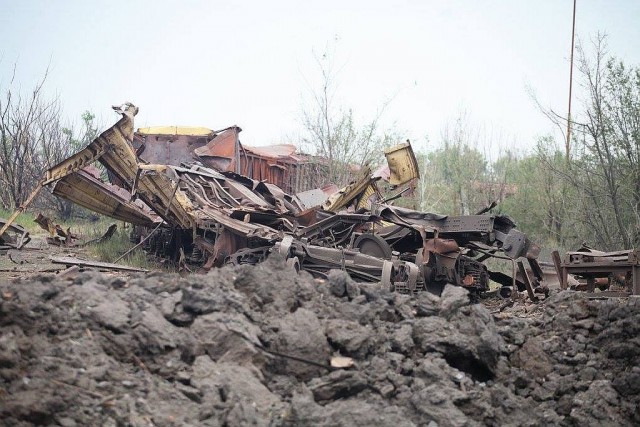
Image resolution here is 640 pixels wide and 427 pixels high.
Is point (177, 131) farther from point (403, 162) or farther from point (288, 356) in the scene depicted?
point (288, 356)

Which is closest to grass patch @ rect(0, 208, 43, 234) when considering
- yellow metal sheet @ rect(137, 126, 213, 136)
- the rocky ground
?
yellow metal sheet @ rect(137, 126, 213, 136)

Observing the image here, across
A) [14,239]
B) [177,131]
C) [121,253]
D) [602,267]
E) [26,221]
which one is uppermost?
[177,131]

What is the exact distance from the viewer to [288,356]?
481 cm

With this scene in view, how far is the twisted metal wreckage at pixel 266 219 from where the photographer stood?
34.8ft

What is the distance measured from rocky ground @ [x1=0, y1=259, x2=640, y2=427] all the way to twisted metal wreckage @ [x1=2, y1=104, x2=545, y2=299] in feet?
12.1

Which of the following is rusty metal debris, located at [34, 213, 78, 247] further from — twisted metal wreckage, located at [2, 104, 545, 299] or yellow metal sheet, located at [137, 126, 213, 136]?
yellow metal sheet, located at [137, 126, 213, 136]

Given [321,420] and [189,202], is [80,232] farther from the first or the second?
[321,420]

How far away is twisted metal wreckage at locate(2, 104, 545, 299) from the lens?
10609 millimetres

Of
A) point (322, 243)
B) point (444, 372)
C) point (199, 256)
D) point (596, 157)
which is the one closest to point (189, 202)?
point (199, 256)

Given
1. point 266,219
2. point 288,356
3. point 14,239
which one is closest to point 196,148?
point 266,219

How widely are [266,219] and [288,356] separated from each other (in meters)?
8.78

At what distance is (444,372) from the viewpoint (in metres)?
5.17

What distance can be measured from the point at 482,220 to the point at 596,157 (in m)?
9.57

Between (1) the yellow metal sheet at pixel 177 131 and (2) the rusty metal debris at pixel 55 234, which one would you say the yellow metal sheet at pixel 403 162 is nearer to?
(1) the yellow metal sheet at pixel 177 131
